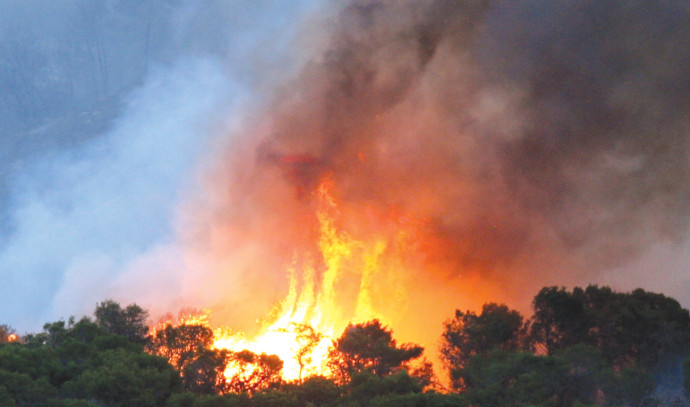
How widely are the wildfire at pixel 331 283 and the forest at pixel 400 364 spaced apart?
9.26 ft

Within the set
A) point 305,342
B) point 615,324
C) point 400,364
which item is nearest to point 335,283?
point 305,342

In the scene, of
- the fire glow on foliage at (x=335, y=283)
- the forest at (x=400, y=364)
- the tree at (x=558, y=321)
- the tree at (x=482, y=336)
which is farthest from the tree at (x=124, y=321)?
the tree at (x=558, y=321)

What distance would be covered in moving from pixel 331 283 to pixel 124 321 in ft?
31.8

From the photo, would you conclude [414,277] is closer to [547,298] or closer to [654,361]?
[547,298]

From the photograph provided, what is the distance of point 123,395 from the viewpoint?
2633 centimetres

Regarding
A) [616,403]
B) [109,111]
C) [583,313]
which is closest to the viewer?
[616,403]

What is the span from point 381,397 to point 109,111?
48.9 meters

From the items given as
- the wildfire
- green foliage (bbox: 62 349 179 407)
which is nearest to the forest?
green foliage (bbox: 62 349 179 407)

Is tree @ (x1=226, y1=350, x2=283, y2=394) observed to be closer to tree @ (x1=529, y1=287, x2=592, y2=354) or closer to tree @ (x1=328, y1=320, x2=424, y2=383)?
tree @ (x1=328, y1=320, x2=424, y2=383)

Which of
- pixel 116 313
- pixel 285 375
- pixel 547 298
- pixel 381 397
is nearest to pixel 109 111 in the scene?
pixel 116 313

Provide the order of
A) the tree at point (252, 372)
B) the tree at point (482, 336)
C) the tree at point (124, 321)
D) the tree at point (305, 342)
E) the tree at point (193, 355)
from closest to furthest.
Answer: the tree at point (252, 372) → the tree at point (193, 355) → the tree at point (482, 336) → the tree at point (305, 342) → the tree at point (124, 321)

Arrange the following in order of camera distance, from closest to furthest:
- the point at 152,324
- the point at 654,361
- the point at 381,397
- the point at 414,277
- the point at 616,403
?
the point at 381,397
the point at 616,403
the point at 654,361
the point at 414,277
the point at 152,324

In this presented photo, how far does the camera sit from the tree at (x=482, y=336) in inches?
1314

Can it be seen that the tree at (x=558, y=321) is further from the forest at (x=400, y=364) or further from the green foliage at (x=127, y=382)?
the green foliage at (x=127, y=382)
